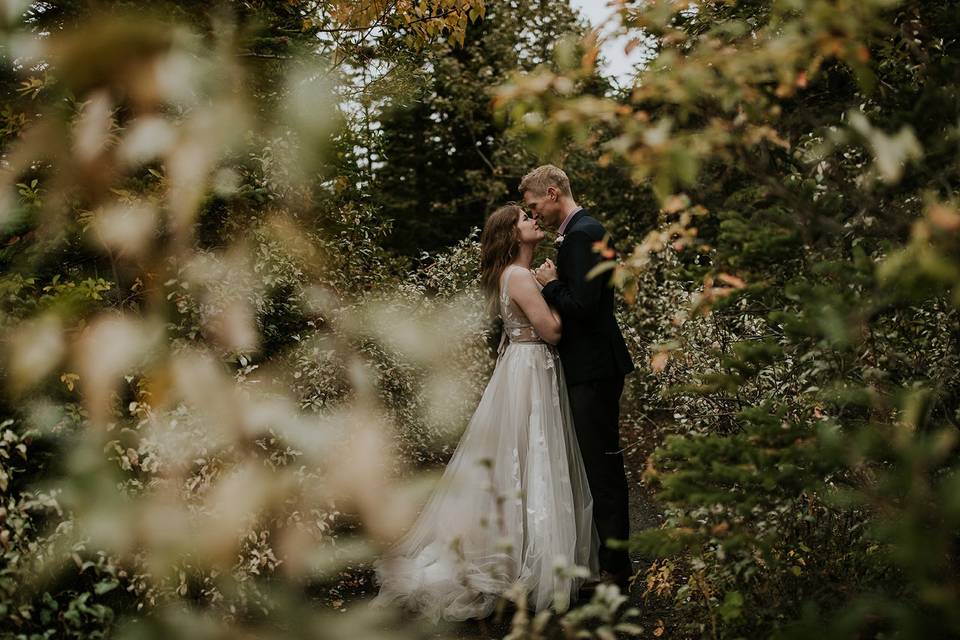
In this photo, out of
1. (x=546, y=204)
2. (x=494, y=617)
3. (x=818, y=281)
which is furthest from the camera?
(x=546, y=204)

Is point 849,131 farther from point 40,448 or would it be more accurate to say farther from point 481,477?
point 40,448

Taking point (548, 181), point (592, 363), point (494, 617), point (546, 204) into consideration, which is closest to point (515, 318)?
point (592, 363)

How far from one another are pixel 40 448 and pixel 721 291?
107 inches

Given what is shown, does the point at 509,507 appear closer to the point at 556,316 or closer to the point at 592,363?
the point at 592,363

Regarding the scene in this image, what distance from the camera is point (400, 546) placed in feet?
14.1

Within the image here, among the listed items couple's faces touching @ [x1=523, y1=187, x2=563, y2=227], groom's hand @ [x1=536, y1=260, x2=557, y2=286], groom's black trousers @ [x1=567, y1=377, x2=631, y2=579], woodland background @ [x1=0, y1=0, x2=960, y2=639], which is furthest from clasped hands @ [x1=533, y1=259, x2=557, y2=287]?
woodland background @ [x1=0, y1=0, x2=960, y2=639]

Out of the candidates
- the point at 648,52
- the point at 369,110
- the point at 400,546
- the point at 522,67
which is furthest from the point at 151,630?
the point at 522,67

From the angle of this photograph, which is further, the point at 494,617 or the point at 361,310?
the point at 361,310

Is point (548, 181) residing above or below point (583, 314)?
above

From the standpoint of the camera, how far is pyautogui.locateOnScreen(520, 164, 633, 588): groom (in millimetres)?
3910

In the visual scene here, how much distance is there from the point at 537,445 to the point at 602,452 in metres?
→ 0.35

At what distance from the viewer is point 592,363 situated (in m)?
4.00

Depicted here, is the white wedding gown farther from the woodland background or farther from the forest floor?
the woodland background

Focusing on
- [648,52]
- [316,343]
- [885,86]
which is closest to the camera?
[885,86]
